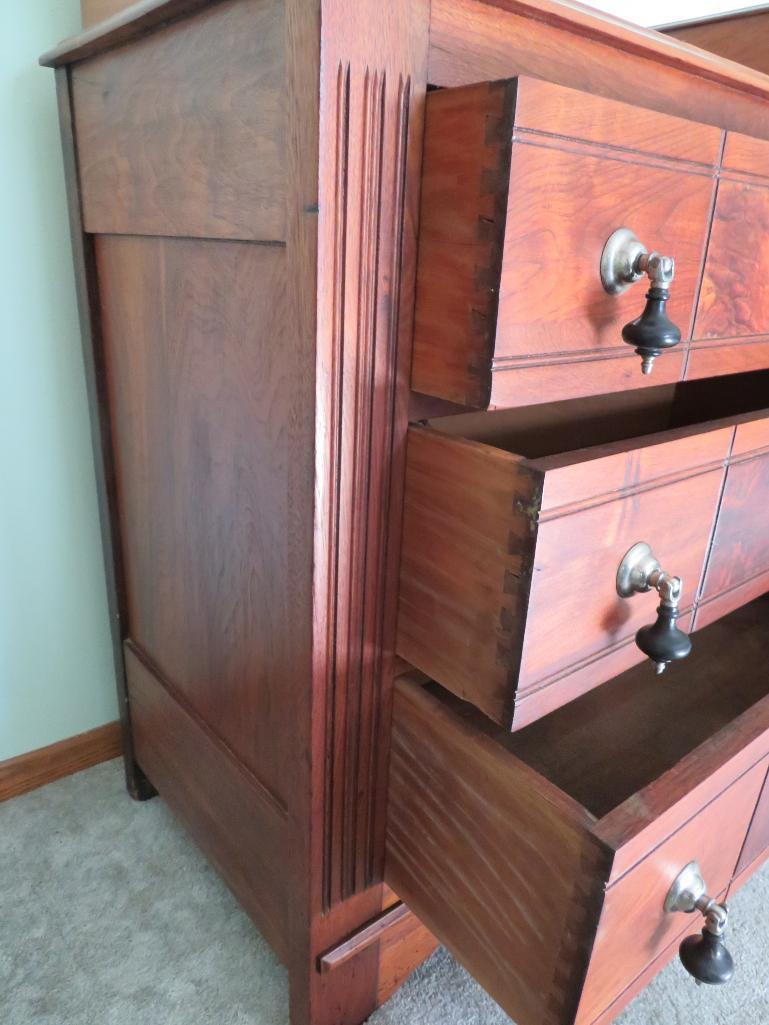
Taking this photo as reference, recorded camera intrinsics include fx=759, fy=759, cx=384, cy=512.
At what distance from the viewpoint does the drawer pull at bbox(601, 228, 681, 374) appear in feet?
1.68

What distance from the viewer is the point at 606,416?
95cm

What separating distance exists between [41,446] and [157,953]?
24.8 inches

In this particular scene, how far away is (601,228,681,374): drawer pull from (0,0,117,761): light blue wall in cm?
68

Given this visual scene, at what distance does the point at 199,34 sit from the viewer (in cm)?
57

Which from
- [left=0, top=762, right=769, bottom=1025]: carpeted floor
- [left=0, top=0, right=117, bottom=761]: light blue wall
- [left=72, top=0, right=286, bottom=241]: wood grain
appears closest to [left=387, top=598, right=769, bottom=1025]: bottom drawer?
[left=0, top=762, right=769, bottom=1025]: carpeted floor

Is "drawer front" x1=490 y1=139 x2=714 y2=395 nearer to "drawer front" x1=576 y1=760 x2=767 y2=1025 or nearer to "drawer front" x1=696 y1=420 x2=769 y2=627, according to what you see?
"drawer front" x1=696 y1=420 x2=769 y2=627

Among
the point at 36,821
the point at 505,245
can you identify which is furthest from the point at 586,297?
the point at 36,821

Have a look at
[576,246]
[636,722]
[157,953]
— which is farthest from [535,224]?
[157,953]

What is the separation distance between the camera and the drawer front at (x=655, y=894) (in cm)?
55

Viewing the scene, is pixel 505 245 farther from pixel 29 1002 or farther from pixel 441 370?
pixel 29 1002

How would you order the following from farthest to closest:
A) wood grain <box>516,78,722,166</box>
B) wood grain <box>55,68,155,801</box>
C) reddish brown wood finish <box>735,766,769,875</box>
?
wood grain <box>55,68,155,801</box> < reddish brown wood finish <box>735,766,769,875</box> < wood grain <box>516,78,722,166</box>

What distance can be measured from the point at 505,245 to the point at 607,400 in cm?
52

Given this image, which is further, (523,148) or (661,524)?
(661,524)

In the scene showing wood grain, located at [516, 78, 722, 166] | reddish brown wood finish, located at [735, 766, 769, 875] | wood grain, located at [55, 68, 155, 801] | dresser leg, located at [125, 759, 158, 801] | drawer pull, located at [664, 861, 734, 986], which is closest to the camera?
wood grain, located at [516, 78, 722, 166]
